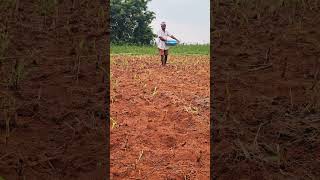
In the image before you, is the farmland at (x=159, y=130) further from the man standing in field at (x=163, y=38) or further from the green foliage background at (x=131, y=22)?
the green foliage background at (x=131, y=22)

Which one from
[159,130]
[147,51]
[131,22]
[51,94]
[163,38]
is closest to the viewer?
[159,130]

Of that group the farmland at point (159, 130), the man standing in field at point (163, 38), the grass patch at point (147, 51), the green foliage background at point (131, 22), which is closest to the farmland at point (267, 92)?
the farmland at point (159, 130)

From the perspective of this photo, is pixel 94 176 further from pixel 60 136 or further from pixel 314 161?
pixel 314 161

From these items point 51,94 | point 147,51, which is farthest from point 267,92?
point 147,51

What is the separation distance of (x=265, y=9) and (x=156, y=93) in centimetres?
241

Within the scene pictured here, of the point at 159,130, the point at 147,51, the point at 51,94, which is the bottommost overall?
the point at 159,130

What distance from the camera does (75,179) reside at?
2.64 meters

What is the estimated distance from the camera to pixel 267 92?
3.79 metres

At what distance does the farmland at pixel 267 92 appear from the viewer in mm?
2852

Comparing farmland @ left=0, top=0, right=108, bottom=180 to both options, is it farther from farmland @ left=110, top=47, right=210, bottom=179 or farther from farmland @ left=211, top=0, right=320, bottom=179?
farmland @ left=211, top=0, right=320, bottom=179

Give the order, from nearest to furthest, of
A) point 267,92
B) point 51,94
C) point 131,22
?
point 51,94, point 267,92, point 131,22

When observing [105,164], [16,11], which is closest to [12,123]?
[105,164]

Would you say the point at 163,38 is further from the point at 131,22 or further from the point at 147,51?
the point at 131,22

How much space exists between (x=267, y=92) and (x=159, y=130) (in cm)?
99
